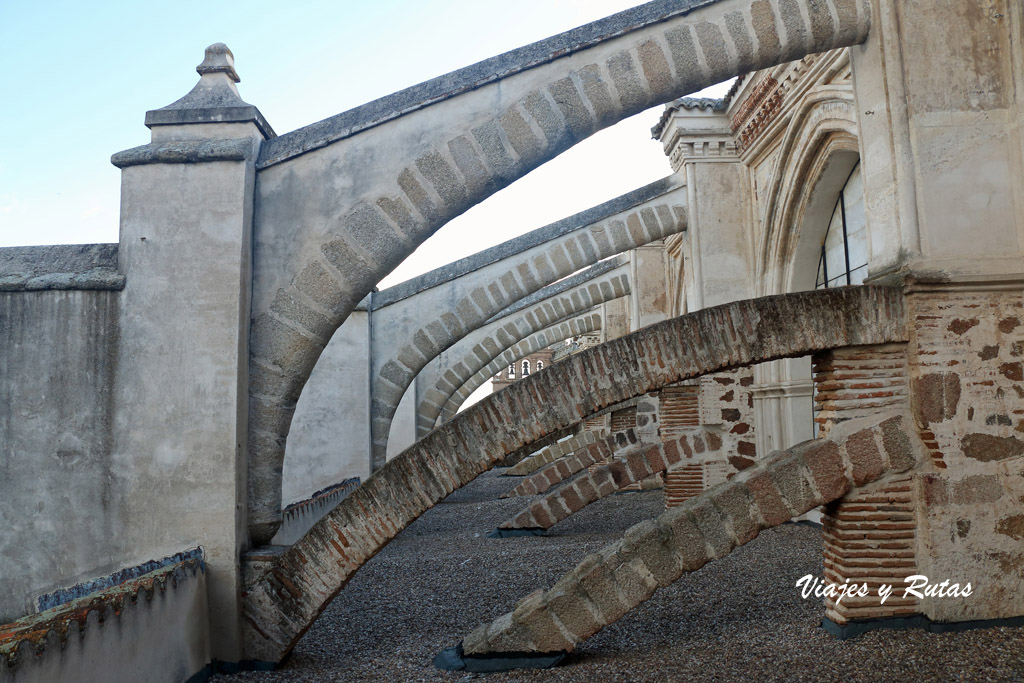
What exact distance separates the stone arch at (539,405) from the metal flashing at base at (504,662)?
762 mm

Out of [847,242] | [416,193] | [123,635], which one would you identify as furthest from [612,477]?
[123,635]

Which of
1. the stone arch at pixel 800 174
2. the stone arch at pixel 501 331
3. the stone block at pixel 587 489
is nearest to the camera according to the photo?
the stone arch at pixel 800 174

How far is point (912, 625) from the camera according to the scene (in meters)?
4.09

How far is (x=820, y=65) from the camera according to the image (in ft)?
21.4

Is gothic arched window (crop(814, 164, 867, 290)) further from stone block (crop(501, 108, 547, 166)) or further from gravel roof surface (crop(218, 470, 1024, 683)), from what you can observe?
stone block (crop(501, 108, 547, 166))

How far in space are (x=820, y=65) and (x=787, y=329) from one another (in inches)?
138

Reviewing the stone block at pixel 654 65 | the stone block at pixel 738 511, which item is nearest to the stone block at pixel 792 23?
the stone block at pixel 654 65

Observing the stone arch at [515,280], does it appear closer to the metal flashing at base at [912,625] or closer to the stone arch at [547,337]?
the metal flashing at base at [912,625]

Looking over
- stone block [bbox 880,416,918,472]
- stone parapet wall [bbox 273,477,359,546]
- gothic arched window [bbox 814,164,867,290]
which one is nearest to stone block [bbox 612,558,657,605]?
stone block [bbox 880,416,918,472]

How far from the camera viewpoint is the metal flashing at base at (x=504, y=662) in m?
3.95

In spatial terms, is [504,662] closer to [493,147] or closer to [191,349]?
[191,349]

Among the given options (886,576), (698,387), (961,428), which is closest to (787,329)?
(961,428)

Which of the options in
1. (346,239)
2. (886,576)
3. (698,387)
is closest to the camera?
(886,576)

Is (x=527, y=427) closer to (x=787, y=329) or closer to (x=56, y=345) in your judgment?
(x=787, y=329)
